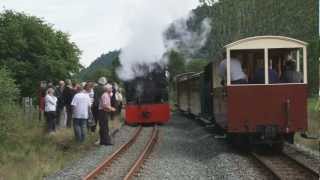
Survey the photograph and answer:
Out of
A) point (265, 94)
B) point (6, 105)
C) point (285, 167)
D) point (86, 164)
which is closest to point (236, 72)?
point (265, 94)

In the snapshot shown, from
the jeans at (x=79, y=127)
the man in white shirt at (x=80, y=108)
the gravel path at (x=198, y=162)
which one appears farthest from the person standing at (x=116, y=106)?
the man in white shirt at (x=80, y=108)

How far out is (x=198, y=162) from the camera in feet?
50.4

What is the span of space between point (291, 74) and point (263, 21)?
3005 cm

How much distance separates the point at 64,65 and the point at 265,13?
13.8 m

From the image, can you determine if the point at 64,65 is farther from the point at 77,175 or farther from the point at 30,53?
the point at 77,175

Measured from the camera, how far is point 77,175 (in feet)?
44.2

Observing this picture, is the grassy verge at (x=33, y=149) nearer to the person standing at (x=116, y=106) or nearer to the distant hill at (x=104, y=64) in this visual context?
the person standing at (x=116, y=106)

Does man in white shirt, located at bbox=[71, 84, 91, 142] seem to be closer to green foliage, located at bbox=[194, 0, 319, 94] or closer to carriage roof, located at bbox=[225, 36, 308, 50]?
carriage roof, located at bbox=[225, 36, 308, 50]

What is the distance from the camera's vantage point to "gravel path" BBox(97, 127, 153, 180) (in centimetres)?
1339

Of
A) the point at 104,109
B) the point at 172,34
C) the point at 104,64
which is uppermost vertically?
the point at 104,64

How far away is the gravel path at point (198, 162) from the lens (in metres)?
13.2

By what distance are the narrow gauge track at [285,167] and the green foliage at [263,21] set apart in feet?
94.2

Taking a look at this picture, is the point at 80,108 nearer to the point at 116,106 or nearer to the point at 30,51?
the point at 116,106

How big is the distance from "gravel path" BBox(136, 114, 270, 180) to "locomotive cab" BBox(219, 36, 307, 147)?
2.55ft
